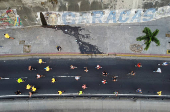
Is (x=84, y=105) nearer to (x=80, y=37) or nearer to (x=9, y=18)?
(x=80, y=37)

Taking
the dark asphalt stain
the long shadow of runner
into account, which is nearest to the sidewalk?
the long shadow of runner

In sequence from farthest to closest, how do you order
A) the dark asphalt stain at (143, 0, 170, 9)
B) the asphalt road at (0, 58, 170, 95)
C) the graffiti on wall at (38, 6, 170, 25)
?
1. the graffiti on wall at (38, 6, 170, 25)
2. the asphalt road at (0, 58, 170, 95)
3. the dark asphalt stain at (143, 0, 170, 9)

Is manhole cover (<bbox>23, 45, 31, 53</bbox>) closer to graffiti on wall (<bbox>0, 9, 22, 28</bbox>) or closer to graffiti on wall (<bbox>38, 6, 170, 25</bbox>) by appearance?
graffiti on wall (<bbox>0, 9, 22, 28</bbox>)

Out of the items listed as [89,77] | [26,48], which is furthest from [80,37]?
[26,48]

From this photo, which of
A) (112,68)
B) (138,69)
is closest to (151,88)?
(138,69)

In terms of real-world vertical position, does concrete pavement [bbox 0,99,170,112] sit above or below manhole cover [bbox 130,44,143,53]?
below

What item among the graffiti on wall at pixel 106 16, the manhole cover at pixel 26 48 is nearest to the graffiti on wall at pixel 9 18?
the manhole cover at pixel 26 48

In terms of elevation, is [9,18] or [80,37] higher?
[9,18]

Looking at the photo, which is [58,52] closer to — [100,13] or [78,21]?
[78,21]
